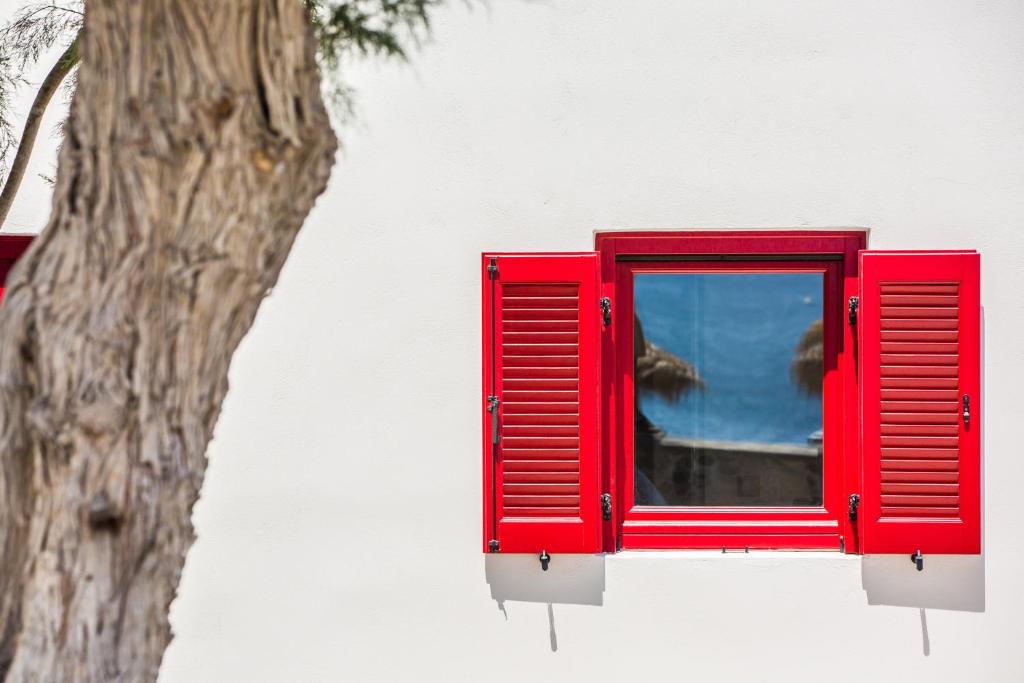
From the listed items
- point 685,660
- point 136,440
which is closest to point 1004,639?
point 685,660

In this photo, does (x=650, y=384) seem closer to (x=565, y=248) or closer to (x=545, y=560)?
(x=565, y=248)

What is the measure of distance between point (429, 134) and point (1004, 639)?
2.98 metres

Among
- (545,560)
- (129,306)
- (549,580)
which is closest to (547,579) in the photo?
(549,580)

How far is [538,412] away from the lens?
392 cm

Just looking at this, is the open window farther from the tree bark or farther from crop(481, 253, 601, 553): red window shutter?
the tree bark

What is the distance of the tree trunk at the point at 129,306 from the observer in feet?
6.15

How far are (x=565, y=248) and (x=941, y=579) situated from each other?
6.38ft

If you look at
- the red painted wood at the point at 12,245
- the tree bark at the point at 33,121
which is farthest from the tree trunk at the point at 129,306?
the red painted wood at the point at 12,245

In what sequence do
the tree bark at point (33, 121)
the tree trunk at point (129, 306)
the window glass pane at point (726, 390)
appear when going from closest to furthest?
1. the tree trunk at point (129, 306)
2. the tree bark at point (33, 121)
3. the window glass pane at point (726, 390)

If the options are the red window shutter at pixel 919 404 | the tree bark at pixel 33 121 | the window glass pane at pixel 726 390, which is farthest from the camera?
the window glass pane at pixel 726 390

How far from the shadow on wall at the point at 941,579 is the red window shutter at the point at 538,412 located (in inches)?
45.8

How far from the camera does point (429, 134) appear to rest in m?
4.01

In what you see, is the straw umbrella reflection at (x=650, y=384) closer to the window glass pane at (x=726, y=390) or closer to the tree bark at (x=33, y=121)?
the window glass pane at (x=726, y=390)

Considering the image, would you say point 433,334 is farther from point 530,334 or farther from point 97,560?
point 97,560
